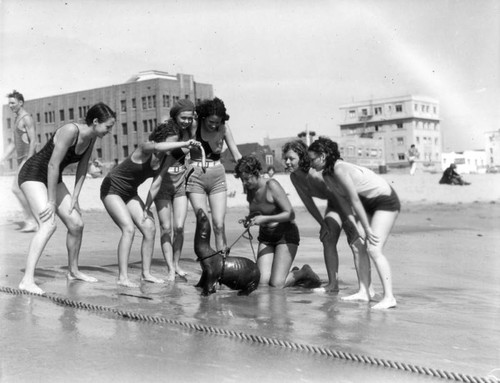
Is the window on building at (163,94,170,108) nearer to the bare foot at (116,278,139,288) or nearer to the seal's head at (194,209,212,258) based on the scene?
the bare foot at (116,278,139,288)

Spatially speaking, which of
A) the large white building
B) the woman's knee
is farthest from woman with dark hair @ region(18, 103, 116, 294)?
the large white building

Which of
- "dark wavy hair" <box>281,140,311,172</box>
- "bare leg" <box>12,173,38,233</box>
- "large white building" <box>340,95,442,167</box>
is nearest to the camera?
"dark wavy hair" <box>281,140,311,172</box>

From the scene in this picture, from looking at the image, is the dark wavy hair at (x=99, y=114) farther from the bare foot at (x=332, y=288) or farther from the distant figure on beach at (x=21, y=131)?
the distant figure on beach at (x=21, y=131)

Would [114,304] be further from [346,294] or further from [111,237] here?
[111,237]

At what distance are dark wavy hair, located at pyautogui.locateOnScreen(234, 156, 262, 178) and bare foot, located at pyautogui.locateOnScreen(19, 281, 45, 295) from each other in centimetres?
233

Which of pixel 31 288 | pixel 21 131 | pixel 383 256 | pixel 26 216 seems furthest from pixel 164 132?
pixel 26 216

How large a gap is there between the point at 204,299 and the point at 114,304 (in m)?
0.91

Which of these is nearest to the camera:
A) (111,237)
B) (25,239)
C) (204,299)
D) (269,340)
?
(269,340)

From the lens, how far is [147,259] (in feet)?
26.4

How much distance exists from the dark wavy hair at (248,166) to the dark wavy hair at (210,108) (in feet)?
2.18

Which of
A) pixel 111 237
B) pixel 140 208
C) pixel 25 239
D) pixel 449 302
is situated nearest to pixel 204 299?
pixel 140 208

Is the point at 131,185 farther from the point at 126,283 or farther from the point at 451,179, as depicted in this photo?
the point at 451,179

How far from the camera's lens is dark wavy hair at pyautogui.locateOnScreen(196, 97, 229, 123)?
7.98 m

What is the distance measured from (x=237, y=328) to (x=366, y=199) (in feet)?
6.85
